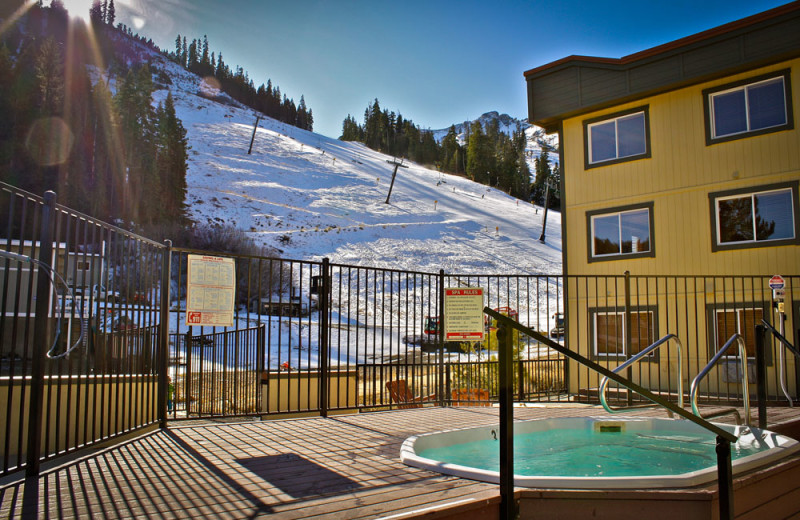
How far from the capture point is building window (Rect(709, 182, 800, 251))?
1234 centimetres

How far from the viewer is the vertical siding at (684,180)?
1251 centimetres

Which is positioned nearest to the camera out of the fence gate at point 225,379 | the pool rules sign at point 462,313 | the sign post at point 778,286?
the fence gate at point 225,379

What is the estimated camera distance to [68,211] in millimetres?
4254

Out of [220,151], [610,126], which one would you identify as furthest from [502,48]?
[220,151]

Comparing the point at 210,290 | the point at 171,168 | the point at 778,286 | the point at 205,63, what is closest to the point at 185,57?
the point at 205,63

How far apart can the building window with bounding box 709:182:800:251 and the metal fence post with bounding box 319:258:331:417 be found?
10.9 meters

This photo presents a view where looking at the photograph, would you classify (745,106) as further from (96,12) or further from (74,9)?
(96,12)

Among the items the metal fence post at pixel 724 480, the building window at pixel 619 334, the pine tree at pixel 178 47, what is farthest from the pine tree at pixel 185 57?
the metal fence post at pixel 724 480

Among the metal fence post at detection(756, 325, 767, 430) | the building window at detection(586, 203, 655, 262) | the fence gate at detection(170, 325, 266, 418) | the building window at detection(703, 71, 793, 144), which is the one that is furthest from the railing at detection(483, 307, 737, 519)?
the building window at detection(703, 71, 793, 144)

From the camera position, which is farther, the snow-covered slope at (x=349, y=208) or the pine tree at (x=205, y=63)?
the pine tree at (x=205, y=63)

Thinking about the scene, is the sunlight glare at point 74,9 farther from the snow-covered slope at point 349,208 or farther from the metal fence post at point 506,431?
the metal fence post at point 506,431

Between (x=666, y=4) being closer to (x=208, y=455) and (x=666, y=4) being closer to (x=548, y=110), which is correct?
(x=548, y=110)

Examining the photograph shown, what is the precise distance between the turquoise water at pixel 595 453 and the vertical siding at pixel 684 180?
8.78 metres

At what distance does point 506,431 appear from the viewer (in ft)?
10.3
